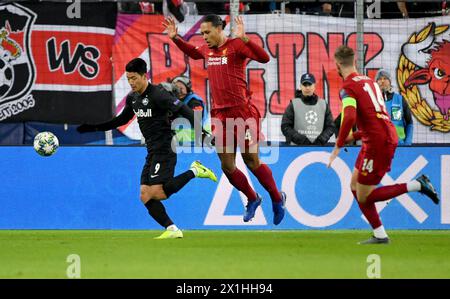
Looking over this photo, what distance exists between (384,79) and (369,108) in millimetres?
4529

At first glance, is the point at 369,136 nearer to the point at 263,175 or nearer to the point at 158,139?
the point at 263,175

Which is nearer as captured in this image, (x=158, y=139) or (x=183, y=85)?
(x=158, y=139)

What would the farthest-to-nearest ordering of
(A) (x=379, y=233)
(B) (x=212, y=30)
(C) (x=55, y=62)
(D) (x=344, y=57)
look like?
(C) (x=55, y=62) < (B) (x=212, y=30) < (A) (x=379, y=233) < (D) (x=344, y=57)

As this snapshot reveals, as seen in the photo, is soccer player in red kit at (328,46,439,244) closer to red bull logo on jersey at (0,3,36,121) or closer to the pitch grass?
the pitch grass

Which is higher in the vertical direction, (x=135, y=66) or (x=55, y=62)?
(x=55, y=62)

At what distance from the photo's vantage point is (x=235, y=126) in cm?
1334

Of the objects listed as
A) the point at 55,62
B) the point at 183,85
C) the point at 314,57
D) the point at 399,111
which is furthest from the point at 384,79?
the point at 55,62

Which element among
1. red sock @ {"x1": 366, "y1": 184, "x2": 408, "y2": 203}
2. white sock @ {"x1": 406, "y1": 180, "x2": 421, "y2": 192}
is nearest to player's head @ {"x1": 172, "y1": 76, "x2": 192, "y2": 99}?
red sock @ {"x1": 366, "y1": 184, "x2": 408, "y2": 203}

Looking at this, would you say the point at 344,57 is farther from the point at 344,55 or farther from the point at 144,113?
the point at 144,113

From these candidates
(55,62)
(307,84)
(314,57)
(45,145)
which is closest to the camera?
(45,145)

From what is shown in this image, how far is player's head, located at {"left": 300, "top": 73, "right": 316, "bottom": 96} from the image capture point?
16547 millimetres

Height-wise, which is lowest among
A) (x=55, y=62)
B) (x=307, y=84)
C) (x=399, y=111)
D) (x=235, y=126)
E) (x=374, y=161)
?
(x=374, y=161)

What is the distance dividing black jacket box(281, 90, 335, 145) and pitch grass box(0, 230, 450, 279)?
207cm
